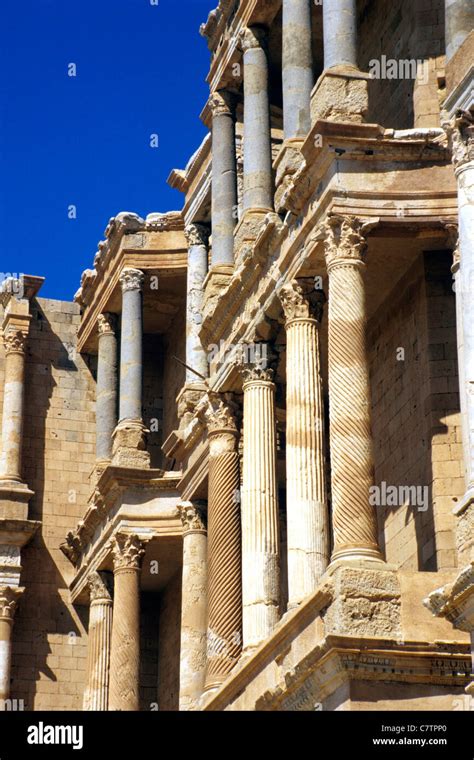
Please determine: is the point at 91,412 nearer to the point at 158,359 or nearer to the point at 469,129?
the point at 158,359

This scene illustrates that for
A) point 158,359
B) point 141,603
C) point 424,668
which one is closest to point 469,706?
point 424,668

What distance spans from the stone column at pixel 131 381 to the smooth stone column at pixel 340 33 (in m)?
10.9

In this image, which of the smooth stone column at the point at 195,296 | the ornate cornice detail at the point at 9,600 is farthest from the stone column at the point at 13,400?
the smooth stone column at the point at 195,296

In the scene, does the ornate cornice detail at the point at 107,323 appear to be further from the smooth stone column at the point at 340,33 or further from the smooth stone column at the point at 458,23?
the smooth stone column at the point at 458,23

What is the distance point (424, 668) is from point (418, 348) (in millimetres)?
5986

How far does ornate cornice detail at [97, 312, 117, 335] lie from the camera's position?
3519 cm

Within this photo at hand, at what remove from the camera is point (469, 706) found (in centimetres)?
1742

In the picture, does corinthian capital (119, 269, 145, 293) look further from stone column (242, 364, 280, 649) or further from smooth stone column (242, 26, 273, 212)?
stone column (242, 364, 280, 649)

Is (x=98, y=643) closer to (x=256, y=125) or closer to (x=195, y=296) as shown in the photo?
(x=195, y=296)

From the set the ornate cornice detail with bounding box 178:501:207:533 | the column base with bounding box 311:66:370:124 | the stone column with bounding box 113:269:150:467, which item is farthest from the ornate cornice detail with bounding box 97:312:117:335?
the column base with bounding box 311:66:370:124

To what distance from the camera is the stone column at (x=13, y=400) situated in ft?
117

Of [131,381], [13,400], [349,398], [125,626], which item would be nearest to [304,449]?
[349,398]

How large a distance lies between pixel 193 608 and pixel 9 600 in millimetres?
7383

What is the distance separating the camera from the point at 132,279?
33.3m
